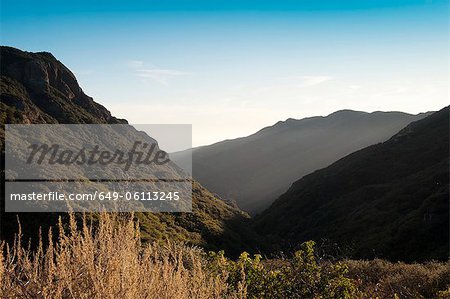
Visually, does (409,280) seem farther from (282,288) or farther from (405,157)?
(405,157)

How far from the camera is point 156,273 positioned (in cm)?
439

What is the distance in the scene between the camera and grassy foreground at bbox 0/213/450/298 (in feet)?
12.5

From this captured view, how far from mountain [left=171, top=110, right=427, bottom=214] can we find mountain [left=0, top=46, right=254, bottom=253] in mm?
37202

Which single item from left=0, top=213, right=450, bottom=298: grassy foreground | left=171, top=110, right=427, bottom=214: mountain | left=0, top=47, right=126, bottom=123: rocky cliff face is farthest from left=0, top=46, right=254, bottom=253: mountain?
left=171, top=110, right=427, bottom=214: mountain

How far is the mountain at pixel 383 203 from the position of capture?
31.6 metres

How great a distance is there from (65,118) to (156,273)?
6606 cm

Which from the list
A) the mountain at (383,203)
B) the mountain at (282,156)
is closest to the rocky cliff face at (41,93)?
the mountain at (383,203)

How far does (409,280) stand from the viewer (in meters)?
11.9

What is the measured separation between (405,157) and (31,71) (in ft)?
223

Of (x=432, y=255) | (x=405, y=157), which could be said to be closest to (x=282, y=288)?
(x=432, y=255)
